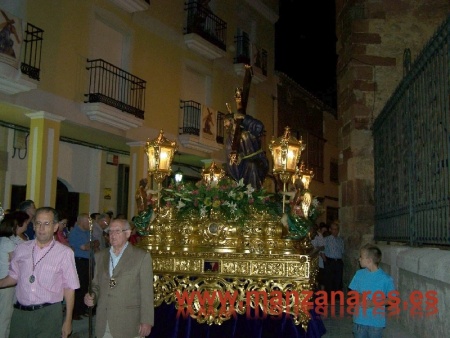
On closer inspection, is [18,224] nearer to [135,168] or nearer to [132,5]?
[135,168]

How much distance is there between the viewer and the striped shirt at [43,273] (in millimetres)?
3963

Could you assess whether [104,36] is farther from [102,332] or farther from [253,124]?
[102,332]

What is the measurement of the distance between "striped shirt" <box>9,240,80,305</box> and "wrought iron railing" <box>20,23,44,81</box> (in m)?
7.49

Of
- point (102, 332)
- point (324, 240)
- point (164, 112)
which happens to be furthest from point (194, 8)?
point (102, 332)

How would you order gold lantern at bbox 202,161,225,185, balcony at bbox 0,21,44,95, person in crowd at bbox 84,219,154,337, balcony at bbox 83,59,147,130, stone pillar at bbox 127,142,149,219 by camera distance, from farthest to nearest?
stone pillar at bbox 127,142,149,219 < balcony at bbox 83,59,147,130 < balcony at bbox 0,21,44,95 < gold lantern at bbox 202,161,225,185 < person in crowd at bbox 84,219,154,337

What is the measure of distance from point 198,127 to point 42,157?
6.06 m

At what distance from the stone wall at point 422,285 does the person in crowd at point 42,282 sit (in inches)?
111

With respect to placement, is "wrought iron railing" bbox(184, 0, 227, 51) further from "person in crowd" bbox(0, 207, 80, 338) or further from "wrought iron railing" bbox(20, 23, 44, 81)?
"person in crowd" bbox(0, 207, 80, 338)

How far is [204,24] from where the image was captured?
691 inches

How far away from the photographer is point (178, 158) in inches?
689

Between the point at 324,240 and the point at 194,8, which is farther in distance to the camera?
the point at 194,8

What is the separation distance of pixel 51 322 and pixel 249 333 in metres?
2.47

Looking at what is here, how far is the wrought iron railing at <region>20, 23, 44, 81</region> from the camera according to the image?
1083cm

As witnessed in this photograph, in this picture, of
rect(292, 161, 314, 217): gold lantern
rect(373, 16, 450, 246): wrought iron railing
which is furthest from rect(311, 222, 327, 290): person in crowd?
rect(373, 16, 450, 246): wrought iron railing
